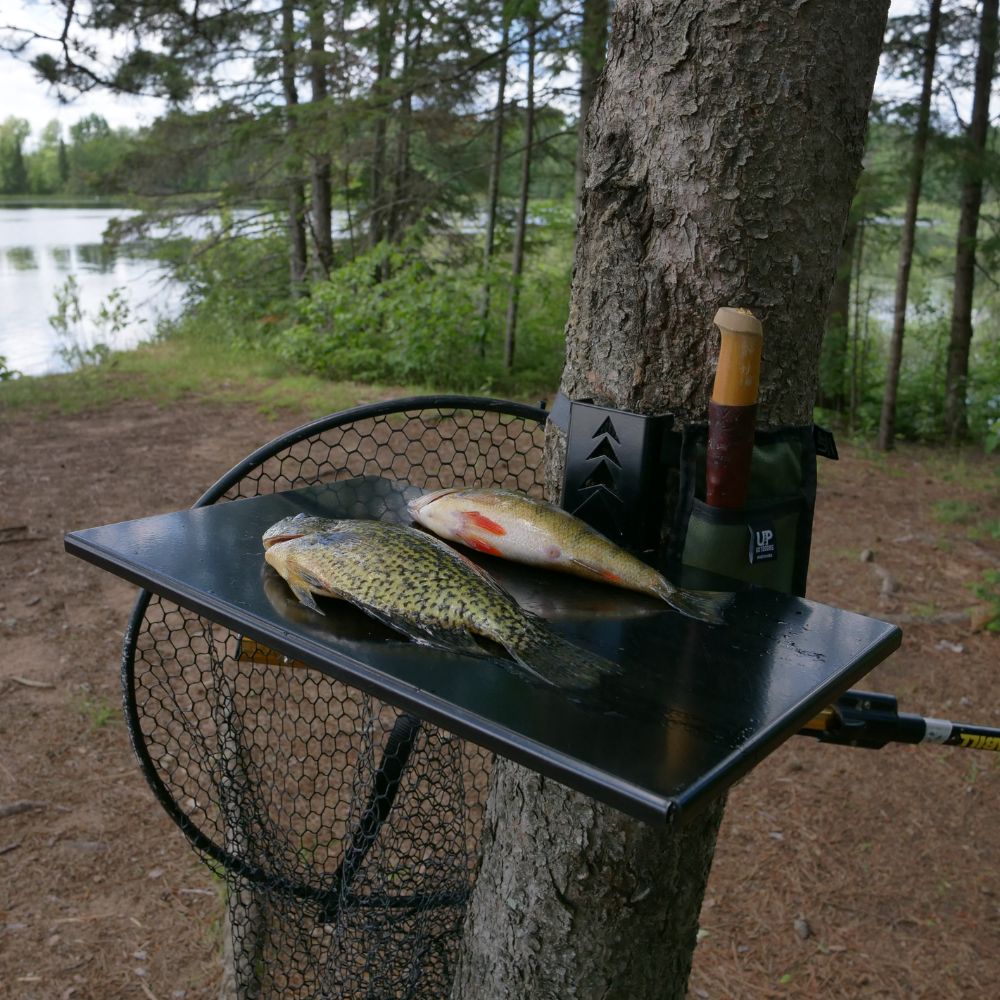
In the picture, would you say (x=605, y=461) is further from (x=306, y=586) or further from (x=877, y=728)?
(x=877, y=728)

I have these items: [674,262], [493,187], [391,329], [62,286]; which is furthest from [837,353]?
[62,286]

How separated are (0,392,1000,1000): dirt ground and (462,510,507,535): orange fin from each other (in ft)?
6.23

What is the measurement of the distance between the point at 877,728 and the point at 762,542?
53cm

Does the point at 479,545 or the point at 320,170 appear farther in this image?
the point at 320,170

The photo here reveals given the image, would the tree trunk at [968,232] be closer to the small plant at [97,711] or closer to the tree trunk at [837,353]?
the tree trunk at [837,353]

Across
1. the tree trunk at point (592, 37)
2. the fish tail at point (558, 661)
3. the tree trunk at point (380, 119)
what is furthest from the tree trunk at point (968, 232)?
the fish tail at point (558, 661)

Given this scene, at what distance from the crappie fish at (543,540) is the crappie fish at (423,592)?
3.8 inches

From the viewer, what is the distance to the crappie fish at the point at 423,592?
1042 millimetres

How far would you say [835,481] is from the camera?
7.54m

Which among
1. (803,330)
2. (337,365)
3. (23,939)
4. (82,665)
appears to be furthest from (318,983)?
(337,365)

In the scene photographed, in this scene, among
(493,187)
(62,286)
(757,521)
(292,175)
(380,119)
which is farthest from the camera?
(62,286)

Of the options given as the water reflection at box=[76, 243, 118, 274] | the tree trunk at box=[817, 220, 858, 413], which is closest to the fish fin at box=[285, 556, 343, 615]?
the tree trunk at box=[817, 220, 858, 413]

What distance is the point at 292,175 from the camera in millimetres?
13836

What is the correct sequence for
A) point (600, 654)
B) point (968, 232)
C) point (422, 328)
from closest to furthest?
point (600, 654) < point (968, 232) < point (422, 328)
